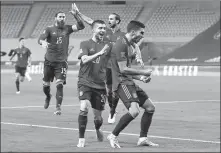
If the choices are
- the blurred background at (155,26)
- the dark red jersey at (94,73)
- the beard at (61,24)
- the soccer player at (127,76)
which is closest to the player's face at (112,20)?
the beard at (61,24)

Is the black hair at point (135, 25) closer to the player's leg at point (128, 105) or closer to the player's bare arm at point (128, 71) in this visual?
the player's bare arm at point (128, 71)

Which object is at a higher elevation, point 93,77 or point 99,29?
point 99,29

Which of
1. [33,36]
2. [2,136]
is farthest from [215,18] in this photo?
[2,136]

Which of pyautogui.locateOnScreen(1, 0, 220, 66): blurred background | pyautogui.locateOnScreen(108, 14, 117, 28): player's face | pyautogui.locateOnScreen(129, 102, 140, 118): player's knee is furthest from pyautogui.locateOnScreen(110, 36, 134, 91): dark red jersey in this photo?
pyautogui.locateOnScreen(1, 0, 220, 66): blurred background

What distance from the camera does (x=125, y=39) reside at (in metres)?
10.9

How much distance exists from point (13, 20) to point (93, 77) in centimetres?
5052

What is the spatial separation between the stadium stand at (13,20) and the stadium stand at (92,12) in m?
1.84

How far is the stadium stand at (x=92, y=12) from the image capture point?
58.0 m

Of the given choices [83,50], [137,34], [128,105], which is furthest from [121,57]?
[128,105]

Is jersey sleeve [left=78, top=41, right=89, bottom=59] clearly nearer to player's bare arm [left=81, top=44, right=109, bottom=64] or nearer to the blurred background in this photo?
player's bare arm [left=81, top=44, right=109, bottom=64]

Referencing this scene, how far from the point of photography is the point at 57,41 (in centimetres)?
1655

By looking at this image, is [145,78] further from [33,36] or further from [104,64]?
[33,36]

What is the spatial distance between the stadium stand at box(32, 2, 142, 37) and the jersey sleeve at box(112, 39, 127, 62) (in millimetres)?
46468

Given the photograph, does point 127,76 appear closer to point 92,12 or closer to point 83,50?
point 83,50
